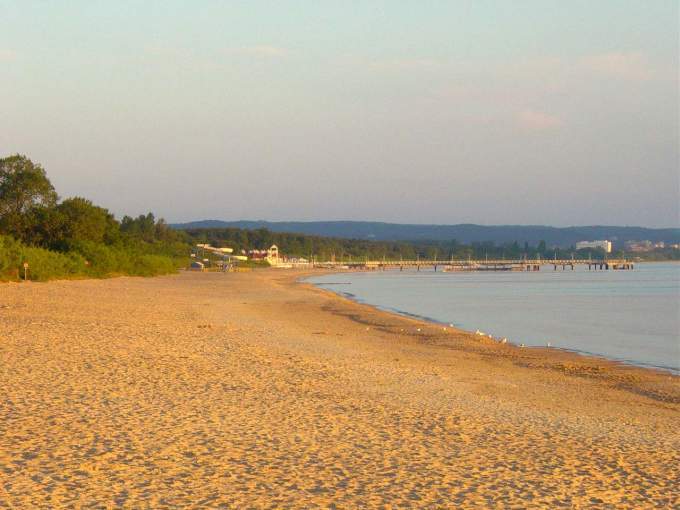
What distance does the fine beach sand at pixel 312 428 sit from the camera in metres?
6.75

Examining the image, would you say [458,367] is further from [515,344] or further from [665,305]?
[665,305]

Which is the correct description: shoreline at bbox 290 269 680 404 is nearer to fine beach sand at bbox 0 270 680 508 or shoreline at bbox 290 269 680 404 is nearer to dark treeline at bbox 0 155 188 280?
fine beach sand at bbox 0 270 680 508

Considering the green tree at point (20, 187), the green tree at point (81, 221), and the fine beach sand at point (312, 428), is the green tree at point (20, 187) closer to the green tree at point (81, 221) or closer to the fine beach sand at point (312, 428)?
the green tree at point (81, 221)

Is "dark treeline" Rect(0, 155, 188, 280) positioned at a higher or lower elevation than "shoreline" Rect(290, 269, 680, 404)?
higher

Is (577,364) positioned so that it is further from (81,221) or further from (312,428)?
(81,221)

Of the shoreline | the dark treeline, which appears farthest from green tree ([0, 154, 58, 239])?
the shoreline

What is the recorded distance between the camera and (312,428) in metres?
9.23

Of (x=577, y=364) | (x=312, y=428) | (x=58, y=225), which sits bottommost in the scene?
(x=577, y=364)

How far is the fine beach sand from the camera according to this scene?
6.75 m

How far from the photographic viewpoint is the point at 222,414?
9883 mm

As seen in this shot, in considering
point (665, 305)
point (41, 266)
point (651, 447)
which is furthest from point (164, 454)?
point (665, 305)

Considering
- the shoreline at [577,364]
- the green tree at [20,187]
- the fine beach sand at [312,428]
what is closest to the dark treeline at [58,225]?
the green tree at [20,187]

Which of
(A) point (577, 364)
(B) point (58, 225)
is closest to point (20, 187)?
(B) point (58, 225)

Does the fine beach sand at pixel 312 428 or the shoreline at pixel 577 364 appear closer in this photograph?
the fine beach sand at pixel 312 428
